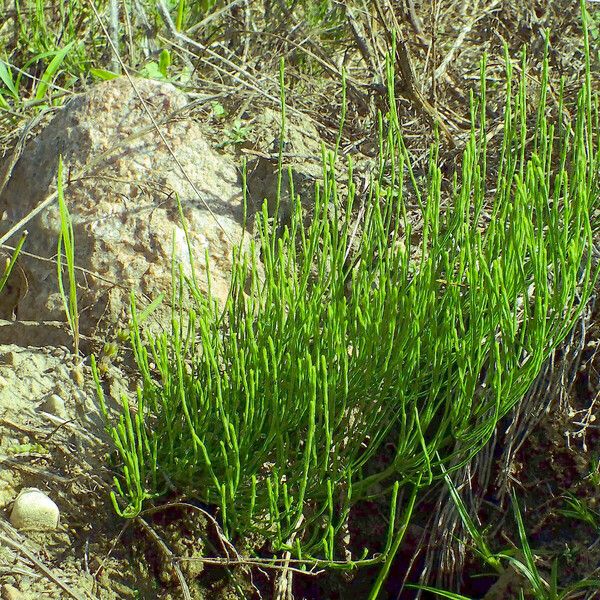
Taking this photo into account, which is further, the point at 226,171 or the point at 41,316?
the point at 226,171

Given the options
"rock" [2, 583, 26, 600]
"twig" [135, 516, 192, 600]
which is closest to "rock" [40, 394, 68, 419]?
"twig" [135, 516, 192, 600]

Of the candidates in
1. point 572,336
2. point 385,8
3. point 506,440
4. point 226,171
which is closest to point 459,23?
point 385,8

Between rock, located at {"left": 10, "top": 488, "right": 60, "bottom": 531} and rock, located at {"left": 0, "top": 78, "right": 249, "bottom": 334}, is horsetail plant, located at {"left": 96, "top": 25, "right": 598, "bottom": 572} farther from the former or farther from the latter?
rock, located at {"left": 0, "top": 78, "right": 249, "bottom": 334}

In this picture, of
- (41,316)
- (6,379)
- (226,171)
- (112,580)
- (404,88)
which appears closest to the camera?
(112,580)

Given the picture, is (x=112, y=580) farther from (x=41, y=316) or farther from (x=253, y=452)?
(x=41, y=316)

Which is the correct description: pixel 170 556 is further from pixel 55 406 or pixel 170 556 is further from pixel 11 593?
pixel 55 406

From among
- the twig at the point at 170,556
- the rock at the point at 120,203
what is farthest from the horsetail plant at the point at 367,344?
the rock at the point at 120,203
